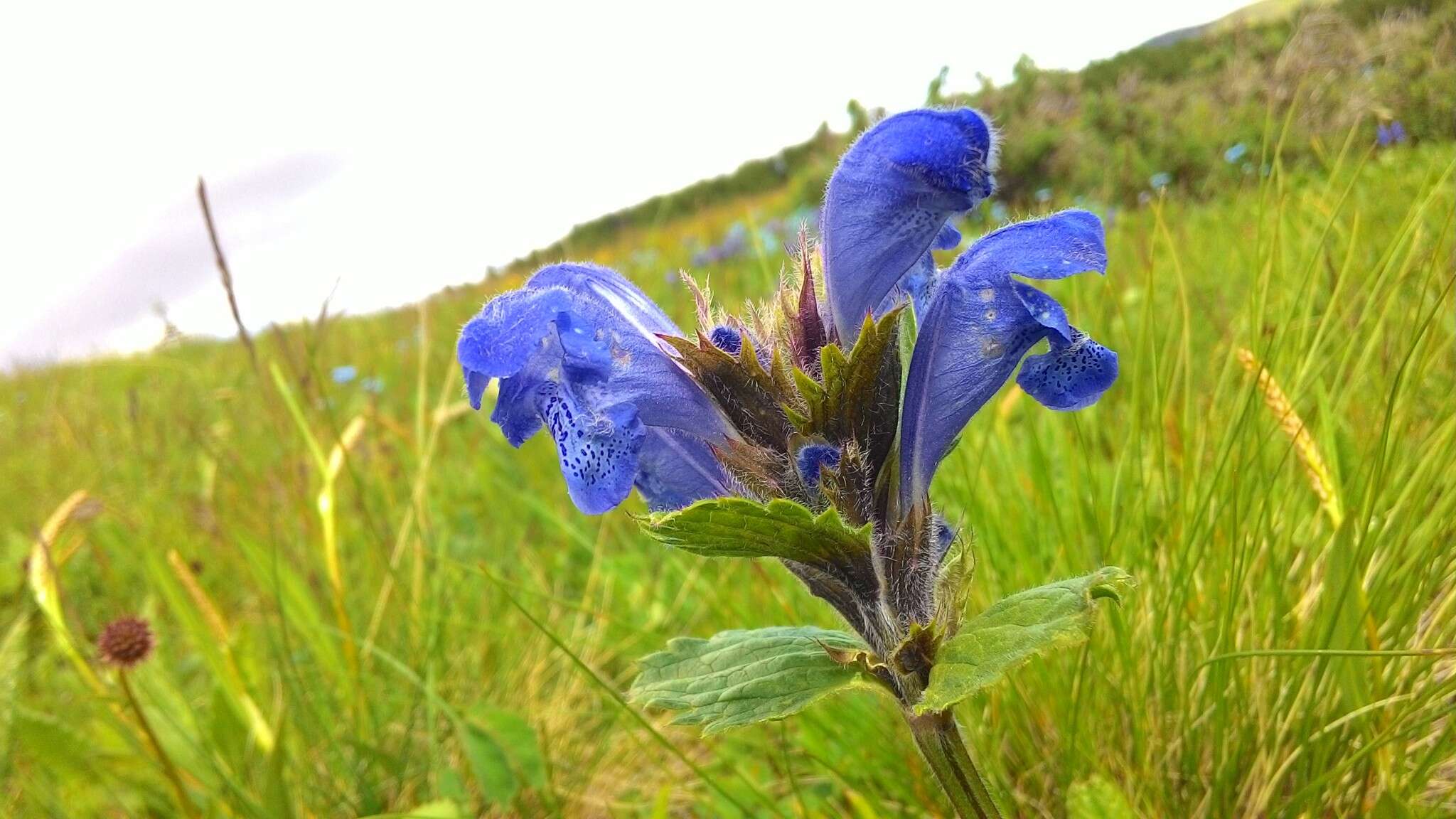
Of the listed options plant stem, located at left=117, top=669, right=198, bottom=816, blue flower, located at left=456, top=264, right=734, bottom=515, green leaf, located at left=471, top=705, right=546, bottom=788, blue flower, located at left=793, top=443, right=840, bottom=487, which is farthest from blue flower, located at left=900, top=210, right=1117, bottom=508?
plant stem, located at left=117, top=669, right=198, bottom=816

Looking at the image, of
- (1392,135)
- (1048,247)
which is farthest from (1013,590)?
(1392,135)

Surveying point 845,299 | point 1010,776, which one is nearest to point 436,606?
point 1010,776

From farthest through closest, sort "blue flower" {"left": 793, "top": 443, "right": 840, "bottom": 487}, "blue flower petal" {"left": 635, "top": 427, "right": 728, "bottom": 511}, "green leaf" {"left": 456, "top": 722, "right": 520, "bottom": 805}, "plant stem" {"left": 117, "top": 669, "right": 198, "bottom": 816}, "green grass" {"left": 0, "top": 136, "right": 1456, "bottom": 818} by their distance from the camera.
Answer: "green leaf" {"left": 456, "top": 722, "right": 520, "bottom": 805}, "plant stem" {"left": 117, "top": 669, "right": 198, "bottom": 816}, "green grass" {"left": 0, "top": 136, "right": 1456, "bottom": 818}, "blue flower petal" {"left": 635, "top": 427, "right": 728, "bottom": 511}, "blue flower" {"left": 793, "top": 443, "right": 840, "bottom": 487}

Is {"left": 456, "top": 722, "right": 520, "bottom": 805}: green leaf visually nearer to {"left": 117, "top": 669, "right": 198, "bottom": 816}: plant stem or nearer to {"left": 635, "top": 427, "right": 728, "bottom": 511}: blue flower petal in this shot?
{"left": 117, "top": 669, "right": 198, "bottom": 816}: plant stem

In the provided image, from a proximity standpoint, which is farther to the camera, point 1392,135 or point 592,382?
point 1392,135

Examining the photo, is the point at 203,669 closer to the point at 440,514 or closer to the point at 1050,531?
the point at 440,514

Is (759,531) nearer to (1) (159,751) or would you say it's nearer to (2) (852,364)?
(2) (852,364)
